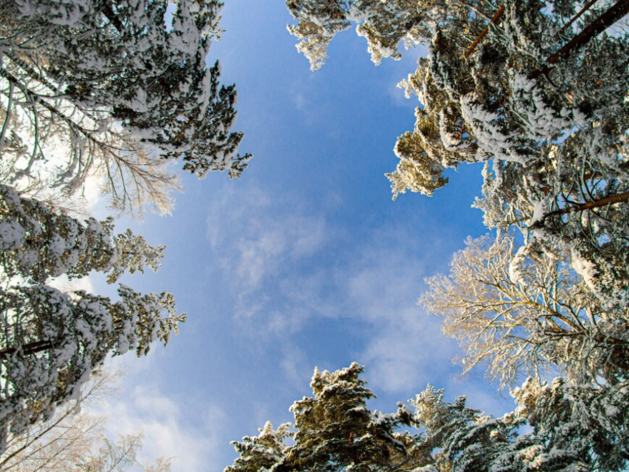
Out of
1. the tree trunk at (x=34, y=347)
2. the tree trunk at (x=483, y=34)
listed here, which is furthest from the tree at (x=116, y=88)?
the tree trunk at (x=483, y=34)

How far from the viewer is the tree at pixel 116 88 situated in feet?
15.2

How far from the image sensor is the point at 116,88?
566cm

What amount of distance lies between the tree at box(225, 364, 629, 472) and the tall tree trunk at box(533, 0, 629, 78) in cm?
656

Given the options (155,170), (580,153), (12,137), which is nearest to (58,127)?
(12,137)

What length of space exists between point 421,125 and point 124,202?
30.1 feet

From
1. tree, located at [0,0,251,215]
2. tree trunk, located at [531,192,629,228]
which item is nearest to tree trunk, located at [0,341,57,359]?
tree, located at [0,0,251,215]

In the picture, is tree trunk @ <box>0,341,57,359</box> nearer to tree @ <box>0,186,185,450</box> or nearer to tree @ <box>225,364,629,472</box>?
tree @ <box>0,186,185,450</box>

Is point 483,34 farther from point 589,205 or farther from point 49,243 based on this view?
point 49,243

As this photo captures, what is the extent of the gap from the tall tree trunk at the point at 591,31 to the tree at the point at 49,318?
27.2 ft

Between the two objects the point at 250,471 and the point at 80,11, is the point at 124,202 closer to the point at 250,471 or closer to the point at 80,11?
the point at 80,11

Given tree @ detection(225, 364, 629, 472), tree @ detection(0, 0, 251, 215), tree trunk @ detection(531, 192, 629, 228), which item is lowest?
tree @ detection(225, 364, 629, 472)

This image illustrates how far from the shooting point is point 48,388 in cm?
445

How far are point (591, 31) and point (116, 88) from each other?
25.5 ft

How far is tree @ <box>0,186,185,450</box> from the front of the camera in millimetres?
4246
